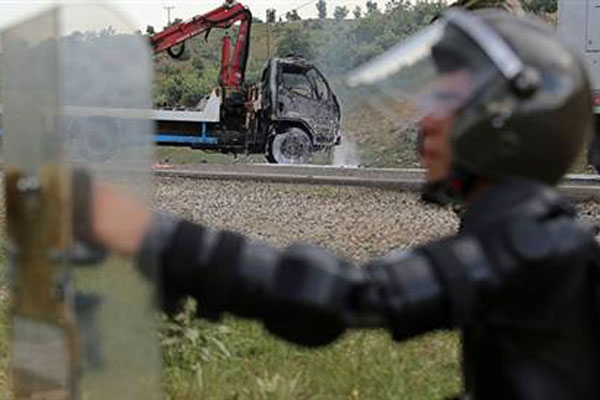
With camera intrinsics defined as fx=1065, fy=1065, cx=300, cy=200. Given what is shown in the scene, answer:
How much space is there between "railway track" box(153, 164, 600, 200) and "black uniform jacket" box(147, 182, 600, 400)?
1021 cm

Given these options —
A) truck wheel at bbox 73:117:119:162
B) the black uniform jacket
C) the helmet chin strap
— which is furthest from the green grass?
truck wheel at bbox 73:117:119:162

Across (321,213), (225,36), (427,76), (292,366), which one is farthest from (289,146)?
(427,76)

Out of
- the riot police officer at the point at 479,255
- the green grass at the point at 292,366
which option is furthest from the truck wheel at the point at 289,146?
the riot police officer at the point at 479,255

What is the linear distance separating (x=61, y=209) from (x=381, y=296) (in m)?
0.58

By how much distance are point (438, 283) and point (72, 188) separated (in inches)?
25.4

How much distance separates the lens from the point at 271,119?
23141mm

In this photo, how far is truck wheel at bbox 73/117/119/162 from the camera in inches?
71.9

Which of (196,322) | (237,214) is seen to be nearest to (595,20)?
(237,214)

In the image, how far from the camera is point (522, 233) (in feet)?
6.13

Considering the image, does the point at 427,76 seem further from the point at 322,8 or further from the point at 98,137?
the point at 322,8

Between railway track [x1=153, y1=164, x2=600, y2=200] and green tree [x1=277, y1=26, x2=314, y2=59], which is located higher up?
green tree [x1=277, y1=26, x2=314, y2=59]

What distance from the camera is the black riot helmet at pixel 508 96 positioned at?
196 centimetres

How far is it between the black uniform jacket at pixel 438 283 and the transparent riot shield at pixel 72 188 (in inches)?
5.1

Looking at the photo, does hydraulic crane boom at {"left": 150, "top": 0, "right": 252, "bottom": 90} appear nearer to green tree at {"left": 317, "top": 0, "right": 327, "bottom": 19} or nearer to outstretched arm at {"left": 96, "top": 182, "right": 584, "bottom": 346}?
outstretched arm at {"left": 96, "top": 182, "right": 584, "bottom": 346}
